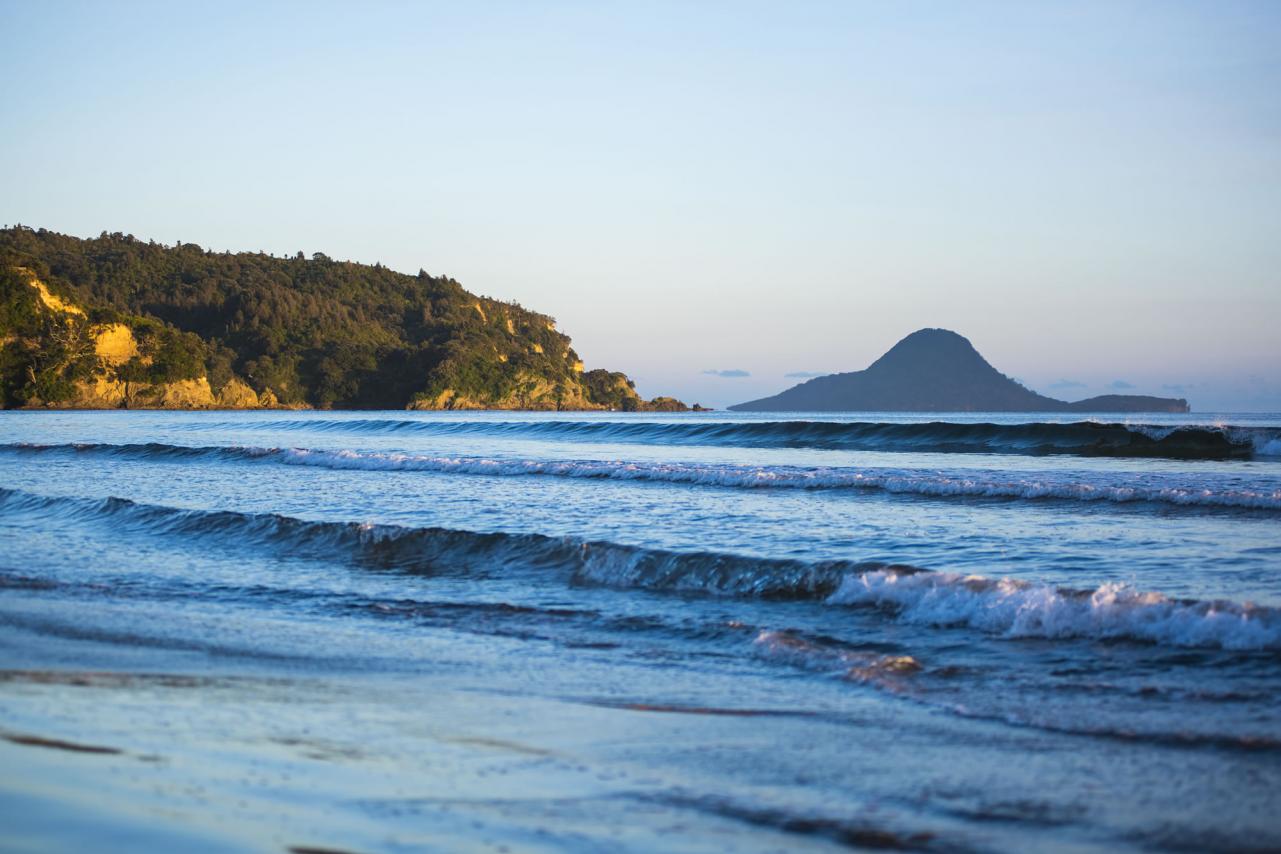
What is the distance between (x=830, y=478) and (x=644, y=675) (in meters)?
13.1

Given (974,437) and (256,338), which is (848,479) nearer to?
(974,437)

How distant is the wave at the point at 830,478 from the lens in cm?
1515

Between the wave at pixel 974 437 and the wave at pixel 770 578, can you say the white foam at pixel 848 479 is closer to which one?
the wave at pixel 770 578

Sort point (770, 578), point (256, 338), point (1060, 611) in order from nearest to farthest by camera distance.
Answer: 1. point (1060, 611)
2. point (770, 578)
3. point (256, 338)

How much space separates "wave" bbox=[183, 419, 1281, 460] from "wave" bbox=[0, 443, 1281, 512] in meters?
9.75

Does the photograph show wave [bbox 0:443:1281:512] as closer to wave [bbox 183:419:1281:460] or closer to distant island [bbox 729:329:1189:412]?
wave [bbox 183:419:1281:460]

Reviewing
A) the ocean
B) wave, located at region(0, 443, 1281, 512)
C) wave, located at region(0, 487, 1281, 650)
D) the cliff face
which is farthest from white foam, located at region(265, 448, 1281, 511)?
the cliff face

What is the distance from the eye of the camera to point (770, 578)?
29.3 ft

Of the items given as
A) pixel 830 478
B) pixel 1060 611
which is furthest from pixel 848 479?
pixel 1060 611

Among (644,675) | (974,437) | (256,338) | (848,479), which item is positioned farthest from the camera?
(256,338)

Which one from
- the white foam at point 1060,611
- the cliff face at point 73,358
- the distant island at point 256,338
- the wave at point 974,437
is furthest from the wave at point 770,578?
the distant island at point 256,338

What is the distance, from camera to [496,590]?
9148mm

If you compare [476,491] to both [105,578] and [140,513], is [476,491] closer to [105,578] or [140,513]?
[140,513]

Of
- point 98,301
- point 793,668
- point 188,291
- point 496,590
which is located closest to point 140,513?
point 496,590
